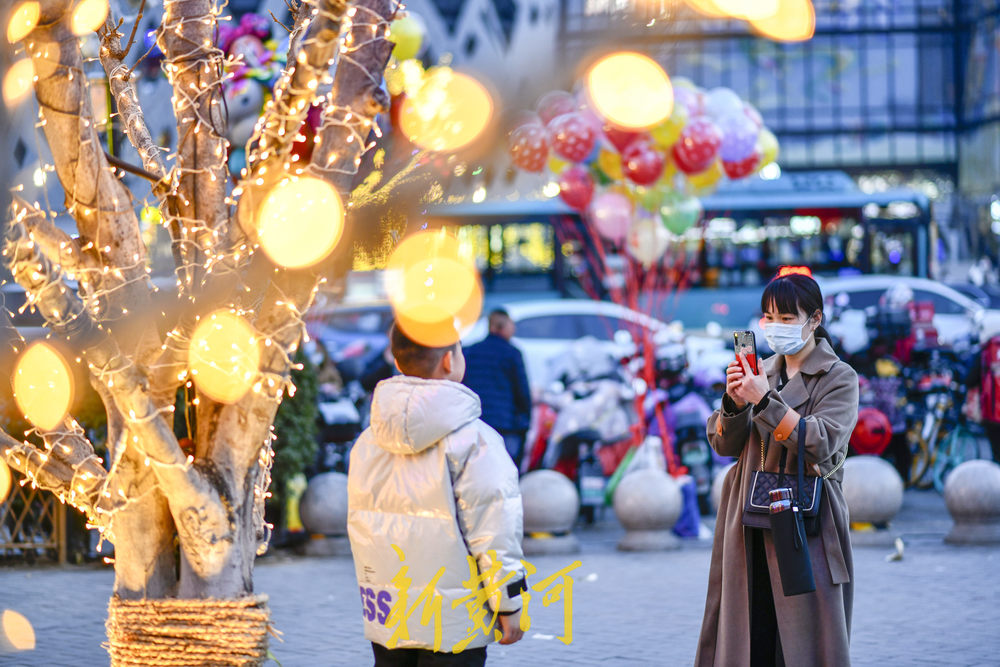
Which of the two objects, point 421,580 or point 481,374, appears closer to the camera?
point 421,580

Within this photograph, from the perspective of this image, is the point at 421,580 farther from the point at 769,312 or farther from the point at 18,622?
the point at 18,622

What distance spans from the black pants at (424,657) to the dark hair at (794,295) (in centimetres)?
167

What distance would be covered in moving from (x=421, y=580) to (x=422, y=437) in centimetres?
42

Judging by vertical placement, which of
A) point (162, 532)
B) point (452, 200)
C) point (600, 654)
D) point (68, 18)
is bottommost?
point (600, 654)

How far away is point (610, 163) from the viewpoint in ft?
47.2

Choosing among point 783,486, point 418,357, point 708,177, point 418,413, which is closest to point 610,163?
point 708,177

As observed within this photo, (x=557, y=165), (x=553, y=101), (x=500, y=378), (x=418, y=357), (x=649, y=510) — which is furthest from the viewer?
(x=557, y=165)

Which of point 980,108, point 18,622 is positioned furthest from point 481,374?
point 980,108

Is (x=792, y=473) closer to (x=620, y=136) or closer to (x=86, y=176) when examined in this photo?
(x=86, y=176)

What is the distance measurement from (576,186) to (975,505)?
630 centimetres

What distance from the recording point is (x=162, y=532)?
4.70m

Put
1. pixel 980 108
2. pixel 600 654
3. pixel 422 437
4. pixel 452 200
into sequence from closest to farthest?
pixel 452 200 → pixel 422 437 → pixel 600 654 → pixel 980 108

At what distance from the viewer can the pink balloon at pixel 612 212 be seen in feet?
50.8

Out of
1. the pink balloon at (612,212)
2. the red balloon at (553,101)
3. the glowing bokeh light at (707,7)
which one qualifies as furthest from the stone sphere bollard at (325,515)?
the glowing bokeh light at (707,7)
